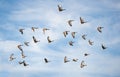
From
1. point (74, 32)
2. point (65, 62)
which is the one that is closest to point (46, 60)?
point (65, 62)

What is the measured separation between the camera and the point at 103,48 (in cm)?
9375

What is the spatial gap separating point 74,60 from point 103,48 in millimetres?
8811

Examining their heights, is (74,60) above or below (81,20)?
below

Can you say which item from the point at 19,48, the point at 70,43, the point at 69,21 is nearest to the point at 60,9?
the point at 69,21

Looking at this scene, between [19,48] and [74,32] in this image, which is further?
[19,48]

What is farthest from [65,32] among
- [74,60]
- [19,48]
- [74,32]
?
[19,48]

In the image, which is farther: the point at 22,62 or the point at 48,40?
the point at 22,62

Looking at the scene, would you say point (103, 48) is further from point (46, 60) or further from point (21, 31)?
point (21, 31)

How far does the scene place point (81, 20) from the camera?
92.9 m

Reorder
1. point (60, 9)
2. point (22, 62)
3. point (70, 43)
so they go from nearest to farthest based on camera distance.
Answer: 1. point (60, 9)
2. point (70, 43)
3. point (22, 62)

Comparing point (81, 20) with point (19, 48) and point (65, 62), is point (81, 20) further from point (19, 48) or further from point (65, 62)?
point (19, 48)

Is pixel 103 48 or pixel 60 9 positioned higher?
pixel 60 9

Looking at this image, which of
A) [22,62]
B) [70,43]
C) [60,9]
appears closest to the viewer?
[60,9]

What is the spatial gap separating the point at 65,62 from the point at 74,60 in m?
2.46
